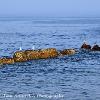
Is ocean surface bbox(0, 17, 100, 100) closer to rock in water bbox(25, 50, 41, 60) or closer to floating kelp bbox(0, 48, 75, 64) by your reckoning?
floating kelp bbox(0, 48, 75, 64)

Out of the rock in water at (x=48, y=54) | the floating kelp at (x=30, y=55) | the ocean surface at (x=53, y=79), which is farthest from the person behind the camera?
the rock in water at (x=48, y=54)

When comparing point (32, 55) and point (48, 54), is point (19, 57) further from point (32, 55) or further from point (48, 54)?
point (48, 54)

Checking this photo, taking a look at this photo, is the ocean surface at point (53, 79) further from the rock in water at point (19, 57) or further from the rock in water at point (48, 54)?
the rock in water at point (48, 54)

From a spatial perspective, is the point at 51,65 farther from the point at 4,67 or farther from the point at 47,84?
the point at 47,84

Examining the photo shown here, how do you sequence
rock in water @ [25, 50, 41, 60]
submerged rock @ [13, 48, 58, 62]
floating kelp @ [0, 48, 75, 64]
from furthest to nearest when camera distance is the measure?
rock in water @ [25, 50, 41, 60], submerged rock @ [13, 48, 58, 62], floating kelp @ [0, 48, 75, 64]

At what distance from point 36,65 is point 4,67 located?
4.13 metres

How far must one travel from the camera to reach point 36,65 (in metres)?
53.5

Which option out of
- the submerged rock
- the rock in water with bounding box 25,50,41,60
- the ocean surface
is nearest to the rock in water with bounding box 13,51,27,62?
the submerged rock

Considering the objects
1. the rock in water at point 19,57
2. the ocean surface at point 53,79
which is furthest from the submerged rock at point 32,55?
the ocean surface at point 53,79

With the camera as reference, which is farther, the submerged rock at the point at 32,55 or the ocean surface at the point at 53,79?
the submerged rock at the point at 32,55

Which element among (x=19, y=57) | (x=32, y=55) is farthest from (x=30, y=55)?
(x=19, y=57)

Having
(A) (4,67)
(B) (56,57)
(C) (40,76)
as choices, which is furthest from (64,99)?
(B) (56,57)

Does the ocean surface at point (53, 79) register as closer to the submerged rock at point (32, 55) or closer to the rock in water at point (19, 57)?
the rock in water at point (19, 57)

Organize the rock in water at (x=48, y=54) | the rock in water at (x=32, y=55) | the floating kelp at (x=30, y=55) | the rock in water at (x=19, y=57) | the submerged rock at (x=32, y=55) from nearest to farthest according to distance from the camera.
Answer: the floating kelp at (x=30, y=55) < the rock in water at (x=19, y=57) < the submerged rock at (x=32, y=55) < the rock in water at (x=32, y=55) < the rock in water at (x=48, y=54)
